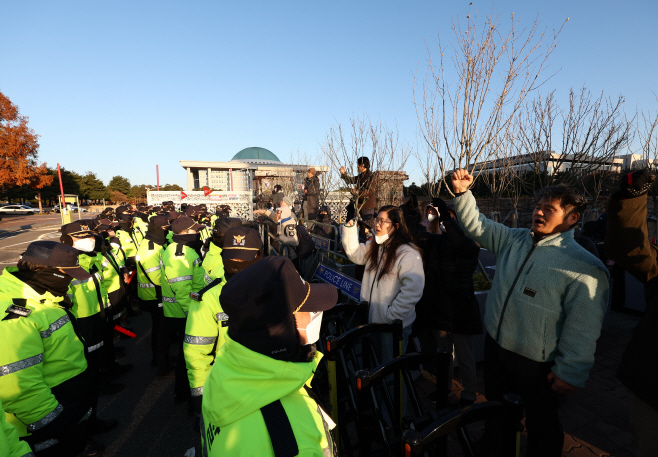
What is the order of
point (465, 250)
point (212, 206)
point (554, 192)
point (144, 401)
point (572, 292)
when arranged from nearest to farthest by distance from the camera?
point (572, 292)
point (554, 192)
point (465, 250)
point (144, 401)
point (212, 206)

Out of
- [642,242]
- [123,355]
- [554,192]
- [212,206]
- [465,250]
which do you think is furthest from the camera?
[212,206]

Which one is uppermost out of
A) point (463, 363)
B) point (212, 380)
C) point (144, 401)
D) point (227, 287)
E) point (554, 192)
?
point (554, 192)

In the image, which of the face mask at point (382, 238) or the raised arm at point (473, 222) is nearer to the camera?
the raised arm at point (473, 222)

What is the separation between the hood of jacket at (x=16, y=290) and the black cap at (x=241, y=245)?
1200mm

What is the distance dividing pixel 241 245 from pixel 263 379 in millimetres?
1561

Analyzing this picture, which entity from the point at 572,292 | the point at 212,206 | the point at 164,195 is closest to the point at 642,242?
the point at 572,292

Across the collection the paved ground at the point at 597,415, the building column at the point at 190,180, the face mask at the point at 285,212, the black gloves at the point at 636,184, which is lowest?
the paved ground at the point at 597,415

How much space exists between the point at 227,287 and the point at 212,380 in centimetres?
34

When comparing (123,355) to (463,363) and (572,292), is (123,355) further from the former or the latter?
(572,292)

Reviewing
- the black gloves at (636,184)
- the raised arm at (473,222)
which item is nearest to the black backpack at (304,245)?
the raised arm at (473,222)

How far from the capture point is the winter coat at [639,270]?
5.50 ft

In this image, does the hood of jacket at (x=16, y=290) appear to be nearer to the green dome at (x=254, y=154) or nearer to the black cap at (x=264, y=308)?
the black cap at (x=264, y=308)

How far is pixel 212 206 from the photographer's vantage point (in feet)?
63.0

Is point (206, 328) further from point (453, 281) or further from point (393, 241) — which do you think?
point (453, 281)
